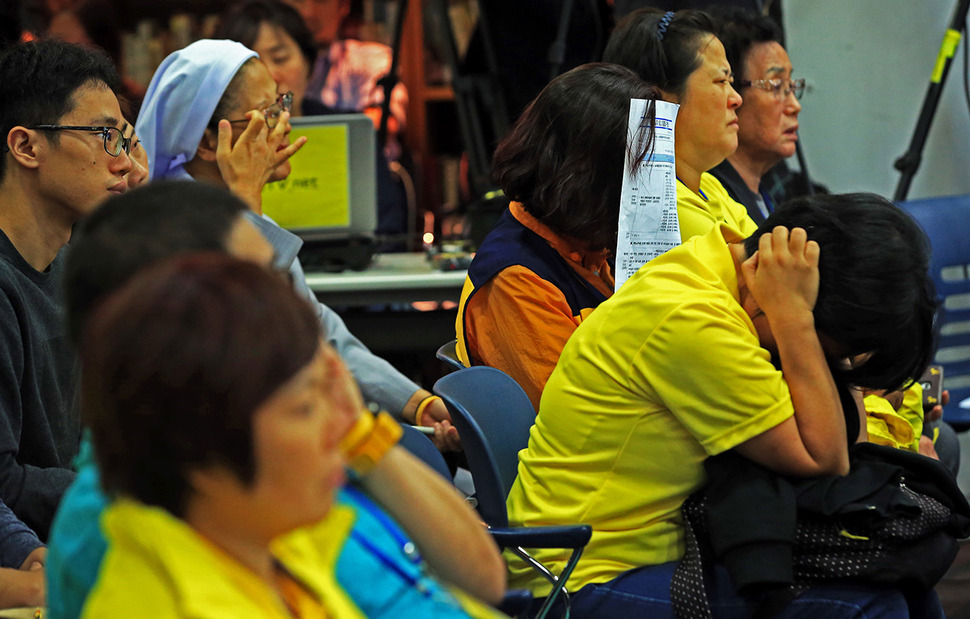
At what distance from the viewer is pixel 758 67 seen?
2.70 m

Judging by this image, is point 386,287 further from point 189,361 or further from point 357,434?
point 189,361

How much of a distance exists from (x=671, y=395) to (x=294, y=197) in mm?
1833

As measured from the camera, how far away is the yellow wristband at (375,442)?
30.5 inches

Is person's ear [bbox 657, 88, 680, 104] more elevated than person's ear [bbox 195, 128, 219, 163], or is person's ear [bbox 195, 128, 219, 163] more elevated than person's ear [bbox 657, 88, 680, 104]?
person's ear [bbox 657, 88, 680, 104]

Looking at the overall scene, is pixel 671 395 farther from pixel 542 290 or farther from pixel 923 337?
pixel 542 290

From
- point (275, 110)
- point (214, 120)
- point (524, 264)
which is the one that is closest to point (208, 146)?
point (214, 120)

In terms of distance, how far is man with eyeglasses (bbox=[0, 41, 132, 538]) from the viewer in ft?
4.96

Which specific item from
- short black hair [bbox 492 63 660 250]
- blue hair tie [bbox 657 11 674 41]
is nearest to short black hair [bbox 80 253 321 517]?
short black hair [bbox 492 63 660 250]

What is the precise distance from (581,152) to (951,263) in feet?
5.48

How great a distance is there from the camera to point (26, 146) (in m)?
1.61

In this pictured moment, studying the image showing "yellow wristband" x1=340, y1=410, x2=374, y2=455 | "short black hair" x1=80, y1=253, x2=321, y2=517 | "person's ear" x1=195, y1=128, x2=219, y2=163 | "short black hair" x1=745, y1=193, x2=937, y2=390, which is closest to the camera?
"short black hair" x1=80, y1=253, x2=321, y2=517

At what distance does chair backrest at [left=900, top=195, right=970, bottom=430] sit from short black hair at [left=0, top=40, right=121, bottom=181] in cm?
226

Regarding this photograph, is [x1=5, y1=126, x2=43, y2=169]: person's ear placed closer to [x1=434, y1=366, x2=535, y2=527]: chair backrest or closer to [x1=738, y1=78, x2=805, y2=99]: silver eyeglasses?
[x1=434, y1=366, x2=535, y2=527]: chair backrest

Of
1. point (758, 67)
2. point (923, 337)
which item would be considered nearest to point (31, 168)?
point (923, 337)
